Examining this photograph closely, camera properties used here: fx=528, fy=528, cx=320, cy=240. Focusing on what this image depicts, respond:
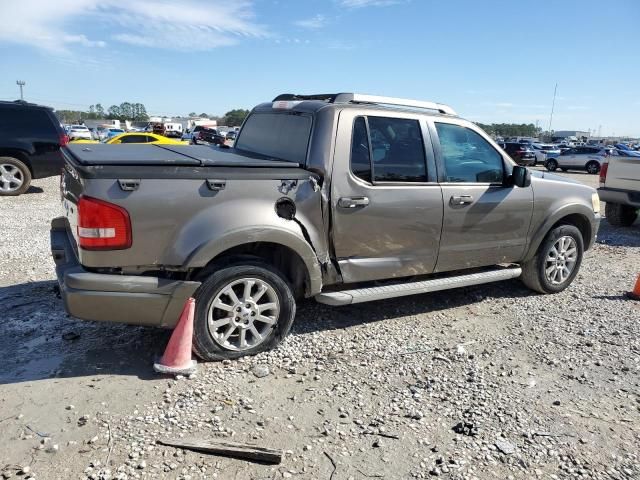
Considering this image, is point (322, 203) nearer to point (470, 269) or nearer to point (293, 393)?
point (293, 393)

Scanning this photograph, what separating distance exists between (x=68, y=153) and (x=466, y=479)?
3508 mm

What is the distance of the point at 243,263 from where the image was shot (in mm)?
3822

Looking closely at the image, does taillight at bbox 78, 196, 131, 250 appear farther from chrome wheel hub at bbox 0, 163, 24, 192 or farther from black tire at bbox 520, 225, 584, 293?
chrome wheel hub at bbox 0, 163, 24, 192

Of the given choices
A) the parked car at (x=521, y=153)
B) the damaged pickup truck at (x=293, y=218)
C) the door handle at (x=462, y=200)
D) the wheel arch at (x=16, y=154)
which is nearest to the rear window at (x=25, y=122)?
the wheel arch at (x=16, y=154)

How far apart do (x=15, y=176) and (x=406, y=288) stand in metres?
9.94

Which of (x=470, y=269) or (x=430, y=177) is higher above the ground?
(x=430, y=177)

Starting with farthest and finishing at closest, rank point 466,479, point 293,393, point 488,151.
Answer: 1. point 488,151
2. point 293,393
3. point 466,479

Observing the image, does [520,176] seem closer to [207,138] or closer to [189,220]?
[189,220]

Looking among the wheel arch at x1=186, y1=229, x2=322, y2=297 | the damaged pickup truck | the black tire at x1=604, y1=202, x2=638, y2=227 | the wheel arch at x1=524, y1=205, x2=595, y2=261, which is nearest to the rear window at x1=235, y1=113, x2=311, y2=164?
the damaged pickup truck

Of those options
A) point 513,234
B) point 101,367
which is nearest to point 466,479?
point 101,367

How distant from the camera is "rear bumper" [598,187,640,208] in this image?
9703 mm

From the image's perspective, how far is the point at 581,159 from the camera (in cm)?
3134

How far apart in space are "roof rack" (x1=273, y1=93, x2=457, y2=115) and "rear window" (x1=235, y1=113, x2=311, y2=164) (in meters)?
0.29

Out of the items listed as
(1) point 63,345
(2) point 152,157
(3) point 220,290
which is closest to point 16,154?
(1) point 63,345
